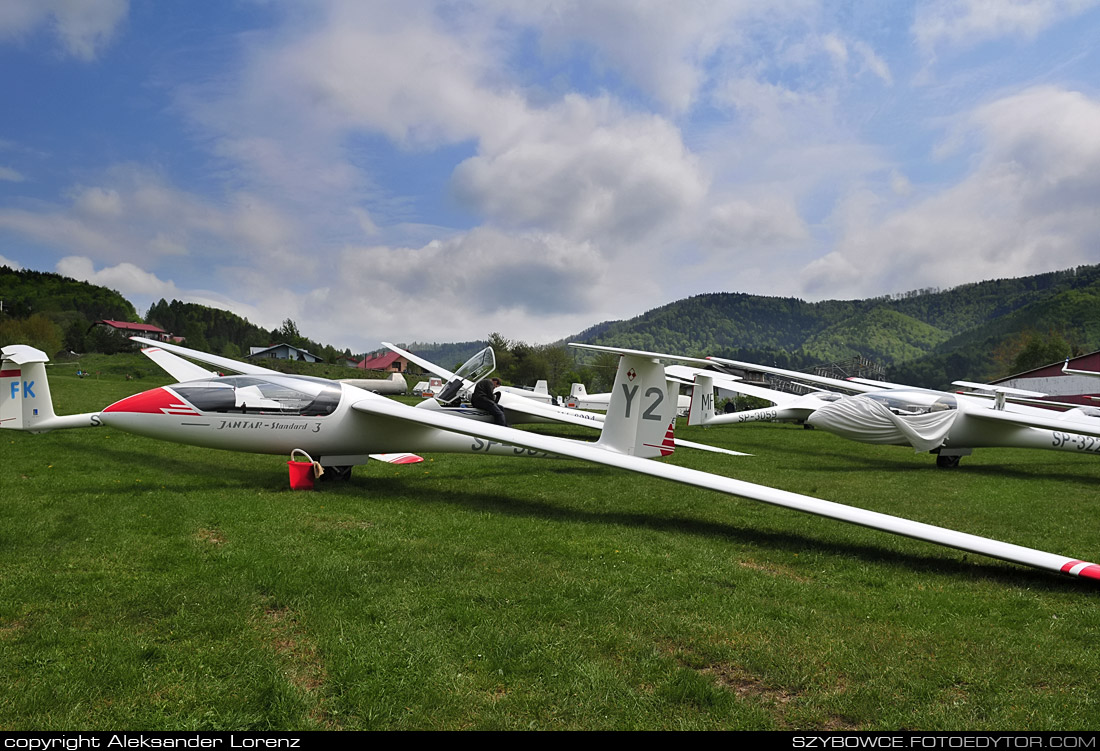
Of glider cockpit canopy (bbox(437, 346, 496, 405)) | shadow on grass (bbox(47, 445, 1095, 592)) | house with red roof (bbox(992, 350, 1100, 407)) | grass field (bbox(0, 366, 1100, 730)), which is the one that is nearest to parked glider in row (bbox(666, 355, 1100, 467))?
glider cockpit canopy (bbox(437, 346, 496, 405))

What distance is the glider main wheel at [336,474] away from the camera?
9359 millimetres

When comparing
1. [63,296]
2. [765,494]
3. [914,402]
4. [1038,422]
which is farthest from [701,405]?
[63,296]

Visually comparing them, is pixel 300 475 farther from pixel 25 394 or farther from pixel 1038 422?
pixel 1038 422

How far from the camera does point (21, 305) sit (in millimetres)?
80125

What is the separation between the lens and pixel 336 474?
941 centimetres

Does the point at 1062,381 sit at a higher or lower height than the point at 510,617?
higher

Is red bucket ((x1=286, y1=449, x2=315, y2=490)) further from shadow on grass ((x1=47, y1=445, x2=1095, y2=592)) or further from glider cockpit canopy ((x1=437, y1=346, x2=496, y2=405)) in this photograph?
glider cockpit canopy ((x1=437, y1=346, x2=496, y2=405))

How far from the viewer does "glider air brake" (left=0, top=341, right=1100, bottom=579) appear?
26.6 ft

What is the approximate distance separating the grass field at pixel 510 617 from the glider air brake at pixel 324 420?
0.81 metres

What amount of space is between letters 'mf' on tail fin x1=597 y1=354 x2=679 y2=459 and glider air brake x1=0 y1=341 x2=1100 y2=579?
0.02 metres

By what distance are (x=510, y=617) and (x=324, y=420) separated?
19.4ft

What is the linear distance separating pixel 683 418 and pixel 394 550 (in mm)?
28333
